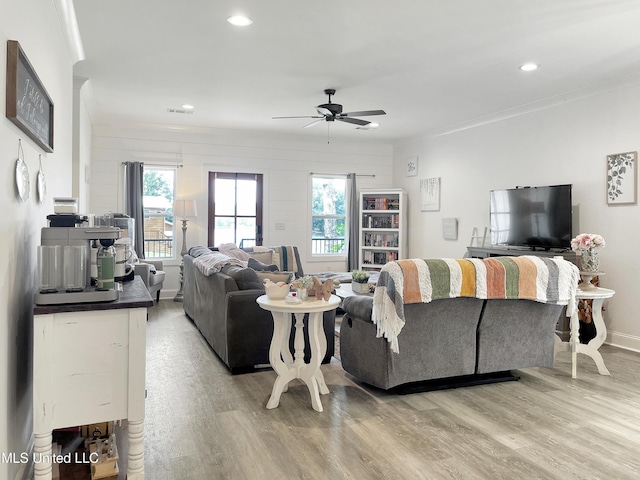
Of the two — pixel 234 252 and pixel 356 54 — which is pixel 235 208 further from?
pixel 356 54

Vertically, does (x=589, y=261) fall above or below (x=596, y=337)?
above

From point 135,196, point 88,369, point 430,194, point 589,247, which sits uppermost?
point 430,194

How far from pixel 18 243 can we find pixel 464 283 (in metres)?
2.64

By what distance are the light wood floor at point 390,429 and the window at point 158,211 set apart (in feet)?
12.4

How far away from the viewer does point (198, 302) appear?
16.7ft

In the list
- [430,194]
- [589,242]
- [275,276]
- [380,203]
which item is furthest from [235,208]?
[589,242]

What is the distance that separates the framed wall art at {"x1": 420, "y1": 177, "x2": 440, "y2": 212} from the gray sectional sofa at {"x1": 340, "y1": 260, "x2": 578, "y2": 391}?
13.6 feet

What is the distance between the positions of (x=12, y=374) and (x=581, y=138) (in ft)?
18.5

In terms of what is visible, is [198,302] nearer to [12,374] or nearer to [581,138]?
[12,374]

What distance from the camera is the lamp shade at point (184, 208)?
708 centimetres

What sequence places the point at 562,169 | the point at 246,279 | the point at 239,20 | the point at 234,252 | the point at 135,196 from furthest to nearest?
the point at 135,196
the point at 234,252
the point at 562,169
the point at 246,279
the point at 239,20

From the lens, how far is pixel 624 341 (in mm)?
4801

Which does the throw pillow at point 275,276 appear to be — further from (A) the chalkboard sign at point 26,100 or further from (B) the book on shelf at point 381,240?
(B) the book on shelf at point 381,240

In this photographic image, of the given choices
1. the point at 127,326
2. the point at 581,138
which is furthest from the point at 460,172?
the point at 127,326
